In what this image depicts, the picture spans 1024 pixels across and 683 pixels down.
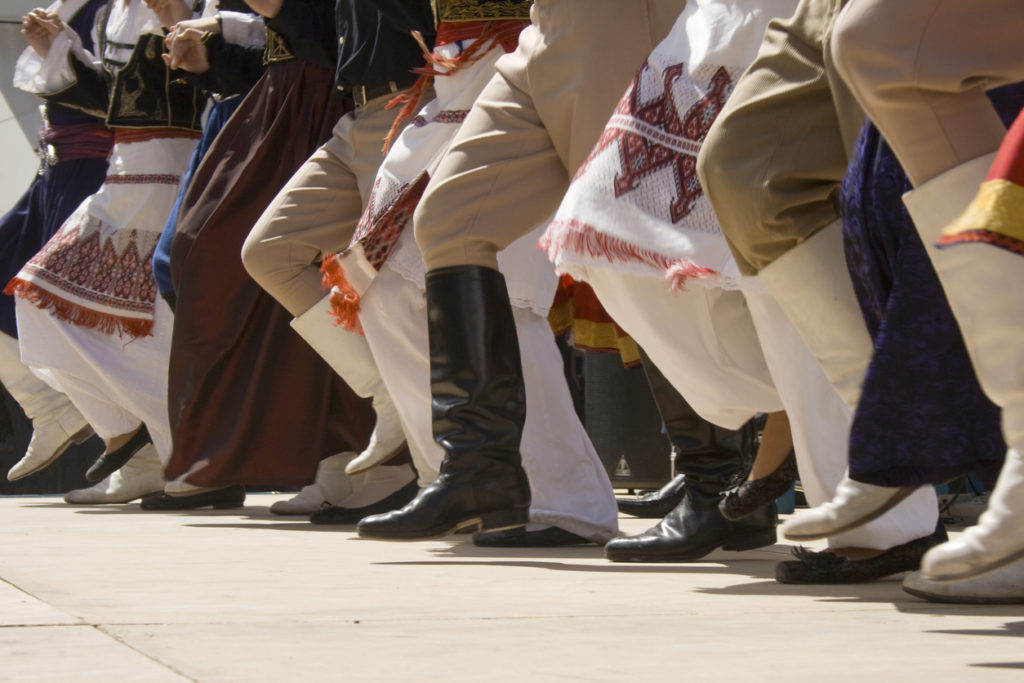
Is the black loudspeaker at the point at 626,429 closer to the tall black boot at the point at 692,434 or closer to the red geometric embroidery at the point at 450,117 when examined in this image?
the red geometric embroidery at the point at 450,117

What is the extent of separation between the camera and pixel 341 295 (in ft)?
12.2

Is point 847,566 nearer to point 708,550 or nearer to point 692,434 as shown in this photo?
point 708,550

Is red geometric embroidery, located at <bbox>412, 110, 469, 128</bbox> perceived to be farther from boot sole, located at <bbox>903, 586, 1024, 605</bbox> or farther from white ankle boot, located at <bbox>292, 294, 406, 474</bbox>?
boot sole, located at <bbox>903, 586, 1024, 605</bbox>

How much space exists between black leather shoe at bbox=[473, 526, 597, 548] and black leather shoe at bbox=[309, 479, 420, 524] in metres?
0.95

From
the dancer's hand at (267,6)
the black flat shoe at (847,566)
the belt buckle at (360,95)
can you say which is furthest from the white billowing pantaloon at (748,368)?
the dancer's hand at (267,6)

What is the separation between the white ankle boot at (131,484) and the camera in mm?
5148

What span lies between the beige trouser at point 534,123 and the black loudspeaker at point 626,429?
7.92ft

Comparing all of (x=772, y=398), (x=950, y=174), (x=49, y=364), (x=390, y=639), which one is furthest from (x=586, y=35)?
(x=49, y=364)

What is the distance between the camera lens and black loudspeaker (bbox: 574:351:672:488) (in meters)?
5.42

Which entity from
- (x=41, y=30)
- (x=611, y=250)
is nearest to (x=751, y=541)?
(x=611, y=250)

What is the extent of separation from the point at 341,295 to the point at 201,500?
145 cm

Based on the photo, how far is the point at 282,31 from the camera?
4.23 metres

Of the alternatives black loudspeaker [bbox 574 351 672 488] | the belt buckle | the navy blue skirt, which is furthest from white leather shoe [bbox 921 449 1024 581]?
the navy blue skirt

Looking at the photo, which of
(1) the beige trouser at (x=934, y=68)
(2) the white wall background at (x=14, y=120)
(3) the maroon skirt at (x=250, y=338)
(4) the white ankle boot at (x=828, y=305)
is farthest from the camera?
(2) the white wall background at (x=14, y=120)
